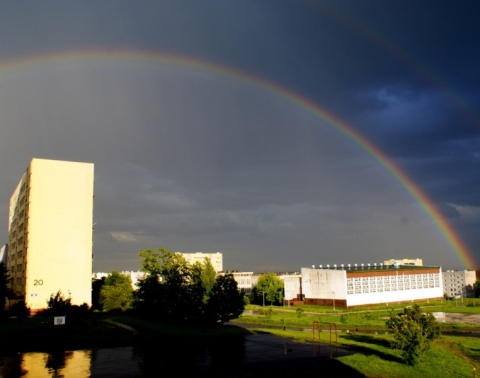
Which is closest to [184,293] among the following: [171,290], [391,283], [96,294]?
[171,290]

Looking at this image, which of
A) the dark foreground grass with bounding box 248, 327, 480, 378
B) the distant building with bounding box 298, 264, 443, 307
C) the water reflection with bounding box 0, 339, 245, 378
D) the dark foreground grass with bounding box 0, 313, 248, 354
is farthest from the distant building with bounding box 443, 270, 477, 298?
the water reflection with bounding box 0, 339, 245, 378

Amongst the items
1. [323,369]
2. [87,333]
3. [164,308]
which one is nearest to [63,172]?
[164,308]

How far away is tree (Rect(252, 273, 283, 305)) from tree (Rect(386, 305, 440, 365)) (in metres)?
94.4

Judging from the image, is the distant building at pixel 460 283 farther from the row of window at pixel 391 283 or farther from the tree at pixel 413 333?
the tree at pixel 413 333

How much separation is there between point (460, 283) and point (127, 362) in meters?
183

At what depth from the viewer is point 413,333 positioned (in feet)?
137

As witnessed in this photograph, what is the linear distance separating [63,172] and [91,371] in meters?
63.2

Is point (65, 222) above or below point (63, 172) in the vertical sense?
below

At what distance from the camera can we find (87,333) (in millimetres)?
57062

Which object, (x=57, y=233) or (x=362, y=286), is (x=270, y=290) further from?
(x=57, y=233)

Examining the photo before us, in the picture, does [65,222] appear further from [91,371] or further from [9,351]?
[91,371]

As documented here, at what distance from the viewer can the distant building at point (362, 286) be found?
12100cm

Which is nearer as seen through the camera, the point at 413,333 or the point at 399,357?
the point at 413,333

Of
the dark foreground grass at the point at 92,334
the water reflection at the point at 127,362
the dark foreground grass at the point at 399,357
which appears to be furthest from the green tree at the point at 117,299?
the water reflection at the point at 127,362
